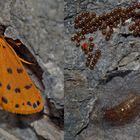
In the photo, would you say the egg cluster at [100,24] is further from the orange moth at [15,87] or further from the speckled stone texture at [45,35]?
the orange moth at [15,87]

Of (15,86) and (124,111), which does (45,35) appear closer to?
(15,86)

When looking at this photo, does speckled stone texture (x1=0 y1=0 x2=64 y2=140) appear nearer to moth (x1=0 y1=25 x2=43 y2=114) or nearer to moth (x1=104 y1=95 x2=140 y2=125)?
moth (x1=0 y1=25 x2=43 y2=114)

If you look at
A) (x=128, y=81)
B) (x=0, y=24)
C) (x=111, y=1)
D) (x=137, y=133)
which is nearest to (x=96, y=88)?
(x=128, y=81)

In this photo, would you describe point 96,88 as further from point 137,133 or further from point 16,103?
point 16,103

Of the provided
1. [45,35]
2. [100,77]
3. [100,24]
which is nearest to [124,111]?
[100,77]

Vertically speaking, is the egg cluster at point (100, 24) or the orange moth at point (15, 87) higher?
the egg cluster at point (100, 24)

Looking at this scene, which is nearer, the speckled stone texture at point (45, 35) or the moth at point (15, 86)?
the speckled stone texture at point (45, 35)

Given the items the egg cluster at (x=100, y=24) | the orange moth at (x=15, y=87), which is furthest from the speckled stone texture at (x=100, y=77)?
the orange moth at (x=15, y=87)
